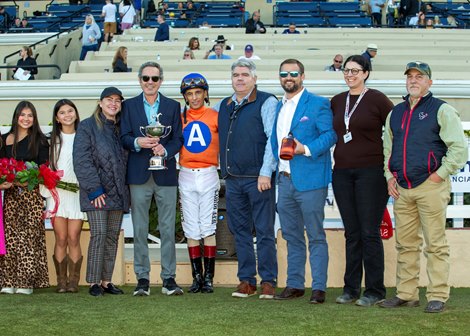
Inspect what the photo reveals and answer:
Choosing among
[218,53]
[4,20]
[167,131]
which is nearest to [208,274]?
[167,131]

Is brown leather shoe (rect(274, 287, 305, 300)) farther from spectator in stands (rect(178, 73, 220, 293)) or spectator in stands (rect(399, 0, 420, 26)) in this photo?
spectator in stands (rect(399, 0, 420, 26))

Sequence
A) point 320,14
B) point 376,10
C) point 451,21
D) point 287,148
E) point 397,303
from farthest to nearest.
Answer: point 320,14 < point 376,10 < point 451,21 < point 397,303 < point 287,148

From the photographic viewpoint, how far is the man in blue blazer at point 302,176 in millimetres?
7809

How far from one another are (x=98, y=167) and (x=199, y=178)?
0.81 m

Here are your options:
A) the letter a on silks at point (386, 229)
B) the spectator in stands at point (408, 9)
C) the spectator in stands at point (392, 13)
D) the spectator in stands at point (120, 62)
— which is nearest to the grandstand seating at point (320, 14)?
the spectator in stands at point (392, 13)

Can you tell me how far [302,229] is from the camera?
8.03 metres

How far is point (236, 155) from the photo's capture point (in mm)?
8164

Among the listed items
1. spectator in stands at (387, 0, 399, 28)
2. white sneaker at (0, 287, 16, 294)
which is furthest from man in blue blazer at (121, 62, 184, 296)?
spectator in stands at (387, 0, 399, 28)

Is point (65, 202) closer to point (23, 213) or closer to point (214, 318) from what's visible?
point (23, 213)

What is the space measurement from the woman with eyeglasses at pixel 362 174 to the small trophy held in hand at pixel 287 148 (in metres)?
0.42

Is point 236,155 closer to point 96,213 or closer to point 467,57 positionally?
point 96,213

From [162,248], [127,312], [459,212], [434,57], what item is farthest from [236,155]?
[434,57]

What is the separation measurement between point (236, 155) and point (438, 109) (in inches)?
65.7

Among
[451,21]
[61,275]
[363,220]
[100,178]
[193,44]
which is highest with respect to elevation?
[451,21]
